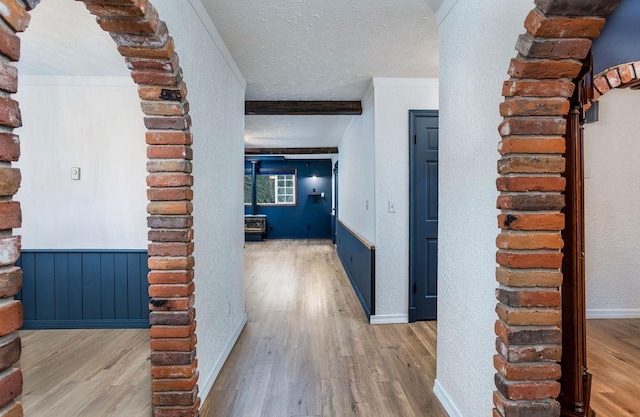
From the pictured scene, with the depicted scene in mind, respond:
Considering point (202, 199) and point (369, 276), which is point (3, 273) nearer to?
point (202, 199)

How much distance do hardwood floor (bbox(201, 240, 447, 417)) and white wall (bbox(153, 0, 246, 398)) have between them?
8.0 inches

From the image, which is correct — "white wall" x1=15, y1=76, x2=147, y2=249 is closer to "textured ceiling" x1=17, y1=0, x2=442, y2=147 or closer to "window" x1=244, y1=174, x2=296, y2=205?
"textured ceiling" x1=17, y1=0, x2=442, y2=147

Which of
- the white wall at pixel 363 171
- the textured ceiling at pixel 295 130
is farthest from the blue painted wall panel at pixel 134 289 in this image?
the textured ceiling at pixel 295 130

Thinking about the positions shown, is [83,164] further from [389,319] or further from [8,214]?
[389,319]

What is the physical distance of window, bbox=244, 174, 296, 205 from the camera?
996 centimetres

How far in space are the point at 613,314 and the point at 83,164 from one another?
5.41 m

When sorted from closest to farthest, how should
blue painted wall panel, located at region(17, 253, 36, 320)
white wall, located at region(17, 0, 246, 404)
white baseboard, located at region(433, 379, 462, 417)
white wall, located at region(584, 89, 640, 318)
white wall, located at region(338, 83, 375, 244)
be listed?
white baseboard, located at region(433, 379, 462, 417)
white wall, located at region(584, 89, 640, 318)
white wall, located at region(17, 0, 246, 404)
blue painted wall panel, located at region(17, 253, 36, 320)
white wall, located at region(338, 83, 375, 244)

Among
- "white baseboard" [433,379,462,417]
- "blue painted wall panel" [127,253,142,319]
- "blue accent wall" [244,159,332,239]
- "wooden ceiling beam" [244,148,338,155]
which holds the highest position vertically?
"wooden ceiling beam" [244,148,338,155]

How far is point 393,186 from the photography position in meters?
3.25

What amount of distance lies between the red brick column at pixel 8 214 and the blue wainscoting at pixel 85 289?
2.64 m

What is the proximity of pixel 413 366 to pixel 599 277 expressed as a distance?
7.24 ft

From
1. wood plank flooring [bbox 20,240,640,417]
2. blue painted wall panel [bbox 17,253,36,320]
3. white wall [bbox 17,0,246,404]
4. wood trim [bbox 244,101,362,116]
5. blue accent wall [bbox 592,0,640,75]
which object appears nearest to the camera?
blue accent wall [bbox 592,0,640,75]

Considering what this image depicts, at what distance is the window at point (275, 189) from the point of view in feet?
32.7

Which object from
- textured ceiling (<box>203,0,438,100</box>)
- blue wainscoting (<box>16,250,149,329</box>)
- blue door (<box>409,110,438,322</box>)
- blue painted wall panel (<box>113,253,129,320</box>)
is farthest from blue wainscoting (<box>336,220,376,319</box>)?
blue painted wall panel (<box>113,253,129,320</box>)
